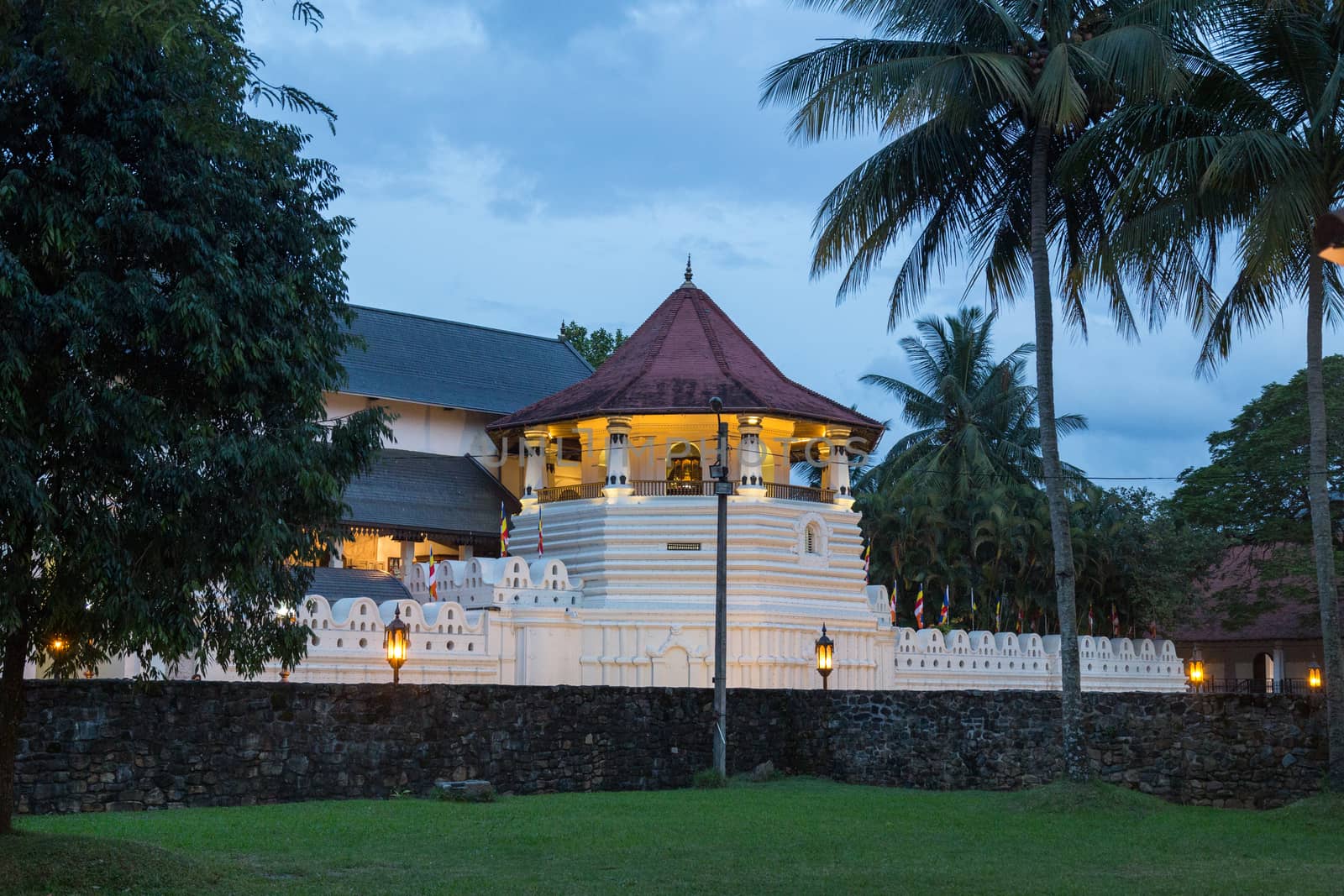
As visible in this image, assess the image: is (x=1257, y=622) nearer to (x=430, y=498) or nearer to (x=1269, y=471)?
(x=1269, y=471)

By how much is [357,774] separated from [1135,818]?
9.95 metres

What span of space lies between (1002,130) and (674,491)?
51.8 feet

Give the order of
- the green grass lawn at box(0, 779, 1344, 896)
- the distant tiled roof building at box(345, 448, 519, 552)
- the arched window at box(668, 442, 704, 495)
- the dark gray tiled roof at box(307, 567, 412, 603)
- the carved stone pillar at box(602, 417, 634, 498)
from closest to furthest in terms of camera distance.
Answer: the green grass lawn at box(0, 779, 1344, 896) → the dark gray tiled roof at box(307, 567, 412, 603) → the carved stone pillar at box(602, 417, 634, 498) → the distant tiled roof building at box(345, 448, 519, 552) → the arched window at box(668, 442, 704, 495)

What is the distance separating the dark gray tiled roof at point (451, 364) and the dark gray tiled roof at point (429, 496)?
1953mm

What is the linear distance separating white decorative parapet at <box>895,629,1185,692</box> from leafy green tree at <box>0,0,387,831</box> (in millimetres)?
25182

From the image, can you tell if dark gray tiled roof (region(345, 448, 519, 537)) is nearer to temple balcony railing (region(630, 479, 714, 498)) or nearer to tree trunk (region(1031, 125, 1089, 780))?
temple balcony railing (region(630, 479, 714, 498))

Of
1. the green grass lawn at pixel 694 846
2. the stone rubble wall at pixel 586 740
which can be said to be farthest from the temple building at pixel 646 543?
the green grass lawn at pixel 694 846

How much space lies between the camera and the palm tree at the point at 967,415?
166ft

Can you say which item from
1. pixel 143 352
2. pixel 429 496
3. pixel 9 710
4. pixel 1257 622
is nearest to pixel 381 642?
pixel 429 496

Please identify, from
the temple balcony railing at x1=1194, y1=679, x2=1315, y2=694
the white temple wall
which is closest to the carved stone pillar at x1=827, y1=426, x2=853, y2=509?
the white temple wall

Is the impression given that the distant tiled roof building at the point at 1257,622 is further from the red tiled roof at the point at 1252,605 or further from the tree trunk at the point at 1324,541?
the tree trunk at the point at 1324,541

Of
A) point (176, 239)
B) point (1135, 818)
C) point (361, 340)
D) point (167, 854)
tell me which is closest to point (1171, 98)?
point (1135, 818)

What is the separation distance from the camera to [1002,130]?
22.4m

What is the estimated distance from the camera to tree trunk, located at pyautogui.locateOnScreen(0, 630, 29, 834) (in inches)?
485
